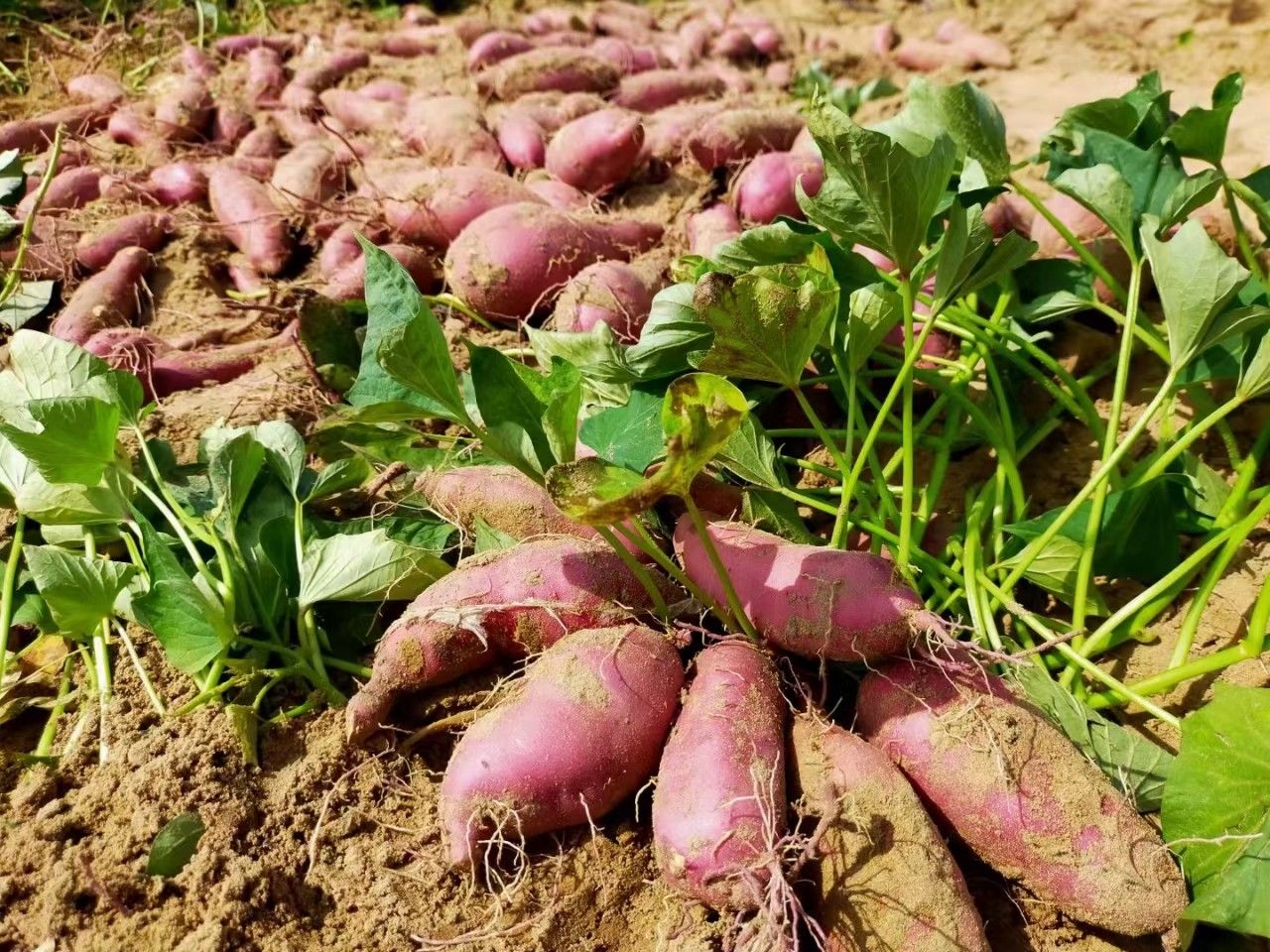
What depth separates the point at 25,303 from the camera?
1.82 metres

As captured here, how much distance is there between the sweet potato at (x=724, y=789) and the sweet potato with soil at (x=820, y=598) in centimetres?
6

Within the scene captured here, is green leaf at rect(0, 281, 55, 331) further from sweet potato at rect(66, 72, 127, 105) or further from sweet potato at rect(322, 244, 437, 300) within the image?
sweet potato at rect(66, 72, 127, 105)

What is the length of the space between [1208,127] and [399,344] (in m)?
1.08

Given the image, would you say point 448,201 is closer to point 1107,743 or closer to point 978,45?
point 1107,743

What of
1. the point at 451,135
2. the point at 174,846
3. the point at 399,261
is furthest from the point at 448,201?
the point at 174,846

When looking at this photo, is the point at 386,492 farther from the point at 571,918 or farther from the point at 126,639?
the point at 571,918

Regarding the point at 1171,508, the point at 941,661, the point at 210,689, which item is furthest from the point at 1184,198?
the point at 210,689

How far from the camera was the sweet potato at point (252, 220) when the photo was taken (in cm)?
199

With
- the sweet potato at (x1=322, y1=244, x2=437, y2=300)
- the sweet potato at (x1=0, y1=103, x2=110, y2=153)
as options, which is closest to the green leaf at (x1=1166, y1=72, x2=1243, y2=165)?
the sweet potato at (x1=322, y1=244, x2=437, y2=300)

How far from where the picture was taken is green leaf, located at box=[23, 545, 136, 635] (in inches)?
40.9

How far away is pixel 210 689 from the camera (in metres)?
1.03

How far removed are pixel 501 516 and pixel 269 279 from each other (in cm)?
110

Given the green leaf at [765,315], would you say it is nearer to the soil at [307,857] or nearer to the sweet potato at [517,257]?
the soil at [307,857]

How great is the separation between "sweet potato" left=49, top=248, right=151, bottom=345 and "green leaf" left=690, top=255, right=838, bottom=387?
52.5 inches
